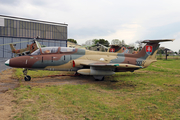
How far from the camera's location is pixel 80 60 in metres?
10.2

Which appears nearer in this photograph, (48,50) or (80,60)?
(48,50)

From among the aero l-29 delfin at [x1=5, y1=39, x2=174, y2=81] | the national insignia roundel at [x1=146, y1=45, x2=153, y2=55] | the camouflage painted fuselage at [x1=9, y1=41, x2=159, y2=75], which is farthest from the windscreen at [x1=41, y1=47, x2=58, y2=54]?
the national insignia roundel at [x1=146, y1=45, x2=153, y2=55]

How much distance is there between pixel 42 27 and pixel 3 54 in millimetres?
15158

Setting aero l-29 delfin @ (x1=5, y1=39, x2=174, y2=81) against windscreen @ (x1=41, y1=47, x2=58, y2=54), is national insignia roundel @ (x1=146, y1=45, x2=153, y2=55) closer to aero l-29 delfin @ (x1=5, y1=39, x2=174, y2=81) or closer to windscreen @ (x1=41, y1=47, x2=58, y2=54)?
aero l-29 delfin @ (x1=5, y1=39, x2=174, y2=81)

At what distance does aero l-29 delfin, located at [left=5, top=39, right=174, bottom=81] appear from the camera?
906 cm

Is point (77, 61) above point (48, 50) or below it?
below

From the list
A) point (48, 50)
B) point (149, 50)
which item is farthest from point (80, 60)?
point (149, 50)

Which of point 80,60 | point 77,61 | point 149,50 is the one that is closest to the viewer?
point 77,61

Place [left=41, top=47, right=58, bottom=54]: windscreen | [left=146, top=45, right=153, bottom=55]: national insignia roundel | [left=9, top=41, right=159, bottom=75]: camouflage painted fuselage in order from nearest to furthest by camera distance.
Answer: [left=9, top=41, right=159, bottom=75]: camouflage painted fuselage → [left=41, top=47, right=58, bottom=54]: windscreen → [left=146, top=45, right=153, bottom=55]: national insignia roundel

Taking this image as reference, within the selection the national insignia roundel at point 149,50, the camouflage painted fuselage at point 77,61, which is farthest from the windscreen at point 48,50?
the national insignia roundel at point 149,50

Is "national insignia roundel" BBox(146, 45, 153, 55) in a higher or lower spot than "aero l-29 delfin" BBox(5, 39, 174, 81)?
higher

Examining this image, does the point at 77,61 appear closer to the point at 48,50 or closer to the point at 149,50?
the point at 48,50

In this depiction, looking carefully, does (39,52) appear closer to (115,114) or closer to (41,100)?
(41,100)

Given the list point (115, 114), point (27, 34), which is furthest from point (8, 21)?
point (115, 114)
